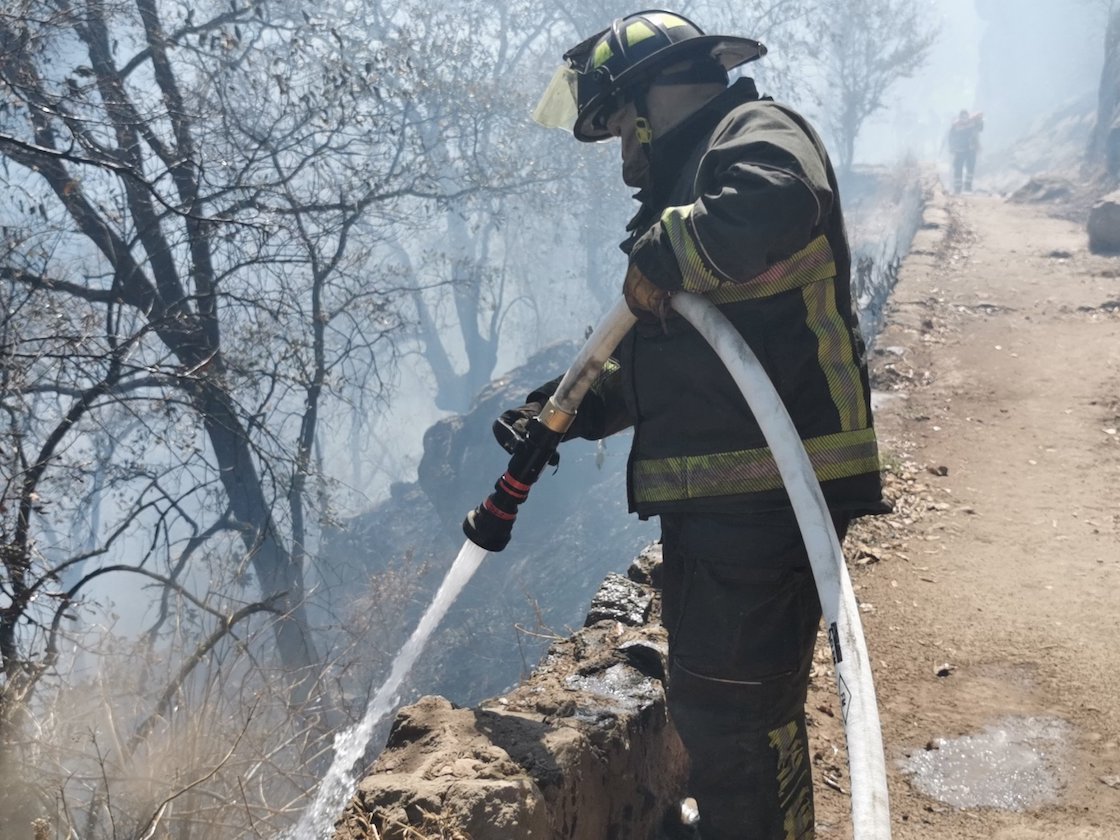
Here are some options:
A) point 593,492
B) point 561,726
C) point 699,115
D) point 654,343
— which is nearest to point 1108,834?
point 561,726

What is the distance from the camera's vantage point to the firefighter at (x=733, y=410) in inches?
73.4

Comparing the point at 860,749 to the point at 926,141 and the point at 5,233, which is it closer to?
the point at 5,233

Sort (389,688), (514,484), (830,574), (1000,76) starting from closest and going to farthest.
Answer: (830,574) < (514,484) < (389,688) < (1000,76)

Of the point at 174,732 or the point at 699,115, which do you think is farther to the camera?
the point at 174,732

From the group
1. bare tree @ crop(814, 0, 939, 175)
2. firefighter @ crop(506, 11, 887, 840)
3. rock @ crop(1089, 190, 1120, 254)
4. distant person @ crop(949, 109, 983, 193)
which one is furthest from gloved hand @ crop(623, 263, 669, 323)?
bare tree @ crop(814, 0, 939, 175)

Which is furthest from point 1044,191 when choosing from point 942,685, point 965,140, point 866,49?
point 942,685

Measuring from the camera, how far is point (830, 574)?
1727mm

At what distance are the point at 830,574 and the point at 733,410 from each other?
0.48 m

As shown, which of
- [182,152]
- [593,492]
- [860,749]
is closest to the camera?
[860,749]

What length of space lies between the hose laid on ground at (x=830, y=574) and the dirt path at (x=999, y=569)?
1.33 m

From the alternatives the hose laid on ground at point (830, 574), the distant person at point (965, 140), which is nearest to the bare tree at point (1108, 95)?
the distant person at point (965, 140)

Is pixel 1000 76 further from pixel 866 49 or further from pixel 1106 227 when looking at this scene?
pixel 1106 227

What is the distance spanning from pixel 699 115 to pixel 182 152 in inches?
303

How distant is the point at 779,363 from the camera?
1973 mm
